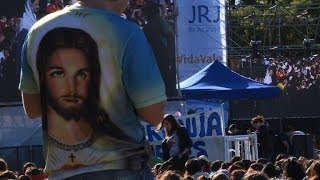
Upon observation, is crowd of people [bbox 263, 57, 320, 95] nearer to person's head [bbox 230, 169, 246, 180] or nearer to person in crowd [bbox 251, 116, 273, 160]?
person in crowd [bbox 251, 116, 273, 160]

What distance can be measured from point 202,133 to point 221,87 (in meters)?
3.58

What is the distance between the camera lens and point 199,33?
81.8ft

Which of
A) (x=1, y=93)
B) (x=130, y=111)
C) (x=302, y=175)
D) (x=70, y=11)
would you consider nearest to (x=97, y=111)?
(x=130, y=111)

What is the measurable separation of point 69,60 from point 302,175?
6279 mm

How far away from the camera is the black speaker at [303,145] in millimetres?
20169

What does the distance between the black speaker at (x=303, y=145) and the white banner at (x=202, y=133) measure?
589 cm

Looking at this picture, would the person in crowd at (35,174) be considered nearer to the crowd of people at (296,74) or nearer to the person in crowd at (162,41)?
the person in crowd at (162,41)

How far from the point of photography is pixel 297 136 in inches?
824

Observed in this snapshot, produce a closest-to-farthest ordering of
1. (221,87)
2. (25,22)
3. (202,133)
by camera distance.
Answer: (202,133) < (25,22) < (221,87)

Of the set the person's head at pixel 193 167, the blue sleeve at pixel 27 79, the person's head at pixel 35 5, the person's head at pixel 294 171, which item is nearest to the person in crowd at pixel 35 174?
the person's head at pixel 193 167

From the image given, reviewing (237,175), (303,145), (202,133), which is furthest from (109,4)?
(303,145)

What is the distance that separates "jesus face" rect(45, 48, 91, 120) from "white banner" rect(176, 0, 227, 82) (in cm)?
2108

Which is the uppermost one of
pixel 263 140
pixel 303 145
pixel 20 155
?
pixel 20 155

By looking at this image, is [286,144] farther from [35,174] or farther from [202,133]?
[35,174]
